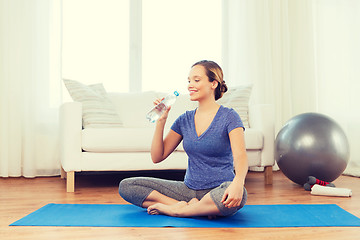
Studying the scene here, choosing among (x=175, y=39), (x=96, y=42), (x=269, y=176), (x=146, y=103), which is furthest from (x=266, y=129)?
(x=96, y=42)

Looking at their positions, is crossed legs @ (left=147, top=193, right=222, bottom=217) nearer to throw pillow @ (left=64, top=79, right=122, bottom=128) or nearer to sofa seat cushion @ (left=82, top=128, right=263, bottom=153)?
sofa seat cushion @ (left=82, top=128, right=263, bottom=153)

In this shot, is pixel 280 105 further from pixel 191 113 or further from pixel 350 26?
pixel 191 113

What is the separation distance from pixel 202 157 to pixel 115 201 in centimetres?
72

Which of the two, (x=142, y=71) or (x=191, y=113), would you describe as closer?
(x=191, y=113)

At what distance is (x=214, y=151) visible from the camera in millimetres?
1785

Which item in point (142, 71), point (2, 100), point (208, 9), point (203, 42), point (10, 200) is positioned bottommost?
point (10, 200)

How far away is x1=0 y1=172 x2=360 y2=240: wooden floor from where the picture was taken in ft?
5.02

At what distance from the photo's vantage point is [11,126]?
137 inches

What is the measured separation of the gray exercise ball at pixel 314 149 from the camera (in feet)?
8.41

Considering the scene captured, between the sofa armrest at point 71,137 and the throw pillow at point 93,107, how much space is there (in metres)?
0.27

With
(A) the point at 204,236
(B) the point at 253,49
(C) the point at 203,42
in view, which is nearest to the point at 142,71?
(C) the point at 203,42

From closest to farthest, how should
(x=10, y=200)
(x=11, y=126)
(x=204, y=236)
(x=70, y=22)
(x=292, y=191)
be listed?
(x=204, y=236), (x=10, y=200), (x=292, y=191), (x=11, y=126), (x=70, y=22)

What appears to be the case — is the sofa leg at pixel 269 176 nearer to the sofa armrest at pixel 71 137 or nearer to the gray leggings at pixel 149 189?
the gray leggings at pixel 149 189

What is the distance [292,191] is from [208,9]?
214 centimetres
